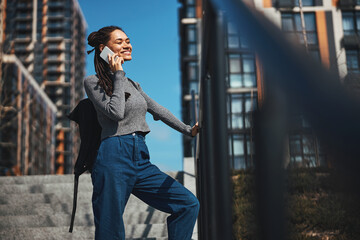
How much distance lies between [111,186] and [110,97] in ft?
1.41

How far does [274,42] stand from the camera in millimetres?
808

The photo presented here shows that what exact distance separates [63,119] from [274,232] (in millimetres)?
60287

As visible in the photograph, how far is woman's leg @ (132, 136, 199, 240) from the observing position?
208 cm

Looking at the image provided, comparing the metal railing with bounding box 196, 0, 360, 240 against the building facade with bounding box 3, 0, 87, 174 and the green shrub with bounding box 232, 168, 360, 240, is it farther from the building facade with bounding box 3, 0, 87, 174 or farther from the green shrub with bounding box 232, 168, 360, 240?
the building facade with bounding box 3, 0, 87, 174

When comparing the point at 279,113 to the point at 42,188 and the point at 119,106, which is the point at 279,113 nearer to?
the point at 119,106

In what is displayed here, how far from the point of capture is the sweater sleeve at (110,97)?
6.61 ft

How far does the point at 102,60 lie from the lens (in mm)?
2297

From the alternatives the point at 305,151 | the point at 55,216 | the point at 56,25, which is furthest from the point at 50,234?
the point at 56,25

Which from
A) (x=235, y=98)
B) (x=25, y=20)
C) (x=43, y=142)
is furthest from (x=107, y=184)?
(x=25, y=20)

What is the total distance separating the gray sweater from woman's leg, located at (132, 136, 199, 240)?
0.14 metres

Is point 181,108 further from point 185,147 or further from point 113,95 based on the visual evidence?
point 113,95

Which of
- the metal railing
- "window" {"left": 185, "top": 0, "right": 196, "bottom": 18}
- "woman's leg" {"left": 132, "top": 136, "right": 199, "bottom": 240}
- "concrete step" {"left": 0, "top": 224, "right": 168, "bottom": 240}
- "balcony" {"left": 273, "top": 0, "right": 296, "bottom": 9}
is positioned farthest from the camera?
"window" {"left": 185, "top": 0, "right": 196, "bottom": 18}

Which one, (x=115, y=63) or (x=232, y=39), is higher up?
(x=115, y=63)

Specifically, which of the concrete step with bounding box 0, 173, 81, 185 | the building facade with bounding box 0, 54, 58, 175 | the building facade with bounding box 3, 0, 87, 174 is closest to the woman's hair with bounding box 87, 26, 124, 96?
the concrete step with bounding box 0, 173, 81, 185
